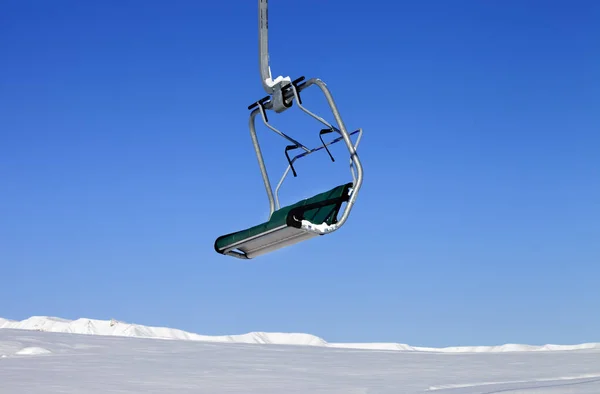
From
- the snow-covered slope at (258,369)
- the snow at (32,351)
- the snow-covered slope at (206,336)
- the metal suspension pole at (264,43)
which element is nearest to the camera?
the metal suspension pole at (264,43)

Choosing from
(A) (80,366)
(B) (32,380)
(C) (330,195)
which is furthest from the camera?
(A) (80,366)

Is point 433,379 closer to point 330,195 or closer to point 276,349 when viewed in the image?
point 330,195

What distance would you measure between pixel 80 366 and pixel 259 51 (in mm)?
4694

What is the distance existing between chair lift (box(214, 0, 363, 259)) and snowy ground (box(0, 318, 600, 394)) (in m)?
1.82

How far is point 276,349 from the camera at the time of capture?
11148mm

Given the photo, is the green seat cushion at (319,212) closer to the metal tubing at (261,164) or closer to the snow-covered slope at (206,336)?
the metal tubing at (261,164)

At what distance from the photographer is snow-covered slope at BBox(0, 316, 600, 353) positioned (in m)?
14.4

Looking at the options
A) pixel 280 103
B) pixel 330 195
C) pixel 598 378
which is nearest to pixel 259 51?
pixel 280 103

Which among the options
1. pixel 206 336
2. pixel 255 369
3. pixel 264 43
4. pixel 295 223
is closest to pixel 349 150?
pixel 295 223

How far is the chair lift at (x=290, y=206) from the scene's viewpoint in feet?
15.6

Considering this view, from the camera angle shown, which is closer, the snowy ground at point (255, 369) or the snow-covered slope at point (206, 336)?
the snowy ground at point (255, 369)

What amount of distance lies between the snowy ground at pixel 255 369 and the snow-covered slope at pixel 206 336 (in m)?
2.79

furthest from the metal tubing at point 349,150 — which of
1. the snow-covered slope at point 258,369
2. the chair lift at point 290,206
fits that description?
the snow-covered slope at point 258,369

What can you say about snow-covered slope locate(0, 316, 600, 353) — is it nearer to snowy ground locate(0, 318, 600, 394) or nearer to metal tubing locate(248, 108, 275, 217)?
snowy ground locate(0, 318, 600, 394)
